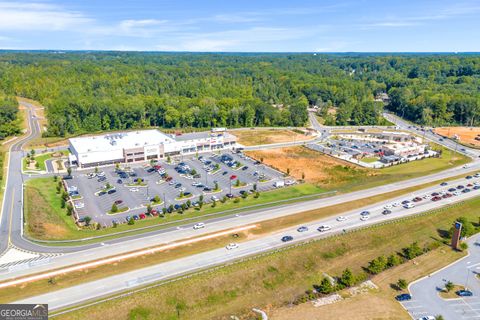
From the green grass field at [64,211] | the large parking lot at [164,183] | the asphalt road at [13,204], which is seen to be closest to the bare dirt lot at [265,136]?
the large parking lot at [164,183]

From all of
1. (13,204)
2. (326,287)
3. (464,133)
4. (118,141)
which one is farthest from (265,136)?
(326,287)

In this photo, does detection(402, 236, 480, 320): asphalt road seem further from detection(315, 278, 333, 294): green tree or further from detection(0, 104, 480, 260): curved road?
detection(0, 104, 480, 260): curved road

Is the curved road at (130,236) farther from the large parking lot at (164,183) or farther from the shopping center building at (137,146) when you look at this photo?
the shopping center building at (137,146)

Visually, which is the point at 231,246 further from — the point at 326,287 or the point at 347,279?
the point at 347,279

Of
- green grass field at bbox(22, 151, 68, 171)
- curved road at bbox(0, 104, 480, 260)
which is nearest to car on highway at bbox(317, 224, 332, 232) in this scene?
curved road at bbox(0, 104, 480, 260)

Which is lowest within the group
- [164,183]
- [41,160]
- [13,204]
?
[164,183]
